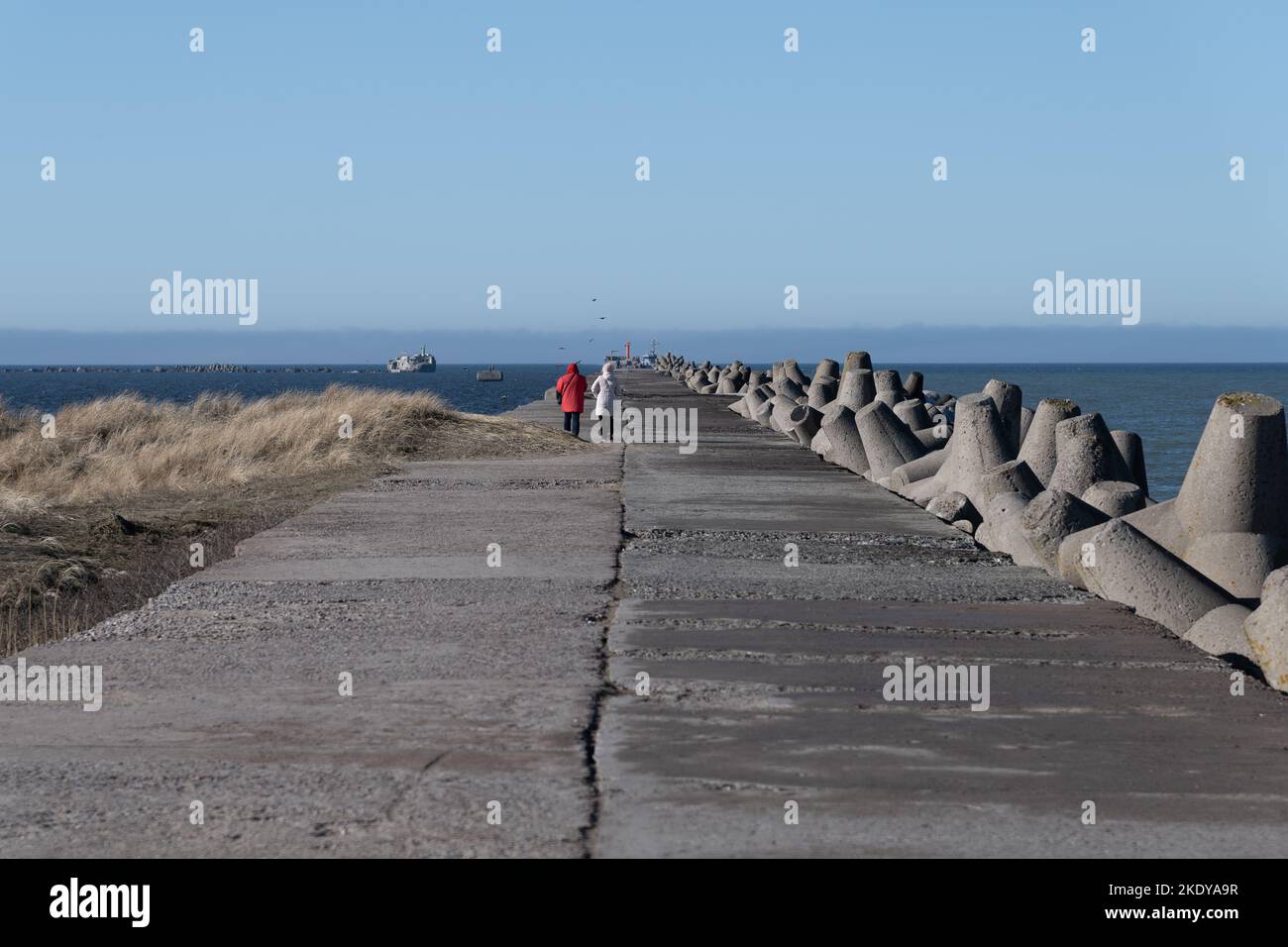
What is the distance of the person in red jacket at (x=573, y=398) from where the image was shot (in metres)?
20.9

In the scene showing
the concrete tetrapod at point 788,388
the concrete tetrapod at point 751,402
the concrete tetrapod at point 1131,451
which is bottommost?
the concrete tetrapod at point 1131,451

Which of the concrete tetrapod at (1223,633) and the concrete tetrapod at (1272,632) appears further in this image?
the concrete tetrapod at (1223,633)

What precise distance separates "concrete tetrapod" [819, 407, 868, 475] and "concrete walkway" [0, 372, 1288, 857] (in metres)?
8.35

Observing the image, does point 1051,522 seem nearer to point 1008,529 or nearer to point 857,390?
point 1008,529

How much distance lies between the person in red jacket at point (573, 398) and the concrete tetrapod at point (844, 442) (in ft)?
14.5

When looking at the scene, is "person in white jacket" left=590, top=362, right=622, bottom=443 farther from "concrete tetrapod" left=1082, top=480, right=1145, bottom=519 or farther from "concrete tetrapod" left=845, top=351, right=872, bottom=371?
"concrete tetrapod" left=1082, top=480, right=1145, bottom=519

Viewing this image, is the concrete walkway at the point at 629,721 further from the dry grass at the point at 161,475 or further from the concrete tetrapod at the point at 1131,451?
the concrete tetrapod at the point at 1131,451

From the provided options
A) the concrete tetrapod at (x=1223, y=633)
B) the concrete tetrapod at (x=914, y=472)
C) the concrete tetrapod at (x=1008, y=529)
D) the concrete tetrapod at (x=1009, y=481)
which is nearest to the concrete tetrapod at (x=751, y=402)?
the concrete tetrapod at (x=914, y=472)

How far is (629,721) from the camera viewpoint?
15.8 ft

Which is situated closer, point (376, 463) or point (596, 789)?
point (596, 789)

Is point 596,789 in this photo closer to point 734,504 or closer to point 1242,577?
point 1242,577
